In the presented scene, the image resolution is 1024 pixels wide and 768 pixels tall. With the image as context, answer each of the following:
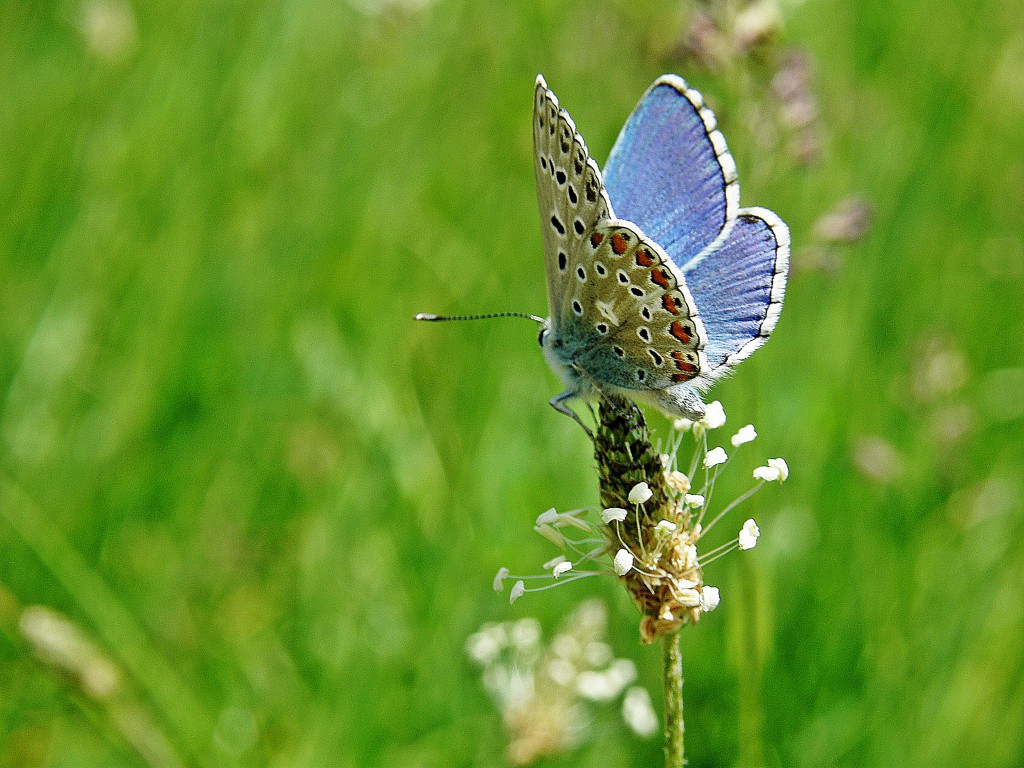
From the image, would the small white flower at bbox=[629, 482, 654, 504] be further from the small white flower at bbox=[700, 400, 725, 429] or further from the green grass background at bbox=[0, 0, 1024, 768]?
the green grass background at bbox=[0, 0, 1024, 768]

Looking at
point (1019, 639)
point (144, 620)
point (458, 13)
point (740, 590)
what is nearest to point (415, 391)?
point (144, 620)

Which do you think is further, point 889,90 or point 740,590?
point 889,90

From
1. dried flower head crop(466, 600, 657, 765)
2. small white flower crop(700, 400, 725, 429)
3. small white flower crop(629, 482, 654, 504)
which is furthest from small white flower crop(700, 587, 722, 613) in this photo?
dried flower head crop(466, 600, 657, 765)

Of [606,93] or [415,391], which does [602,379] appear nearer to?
[415,391]

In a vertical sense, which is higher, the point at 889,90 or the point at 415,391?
the point at 889,90

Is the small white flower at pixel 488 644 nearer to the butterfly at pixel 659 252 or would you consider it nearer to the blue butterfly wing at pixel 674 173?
the butterfly at pixel 659 252

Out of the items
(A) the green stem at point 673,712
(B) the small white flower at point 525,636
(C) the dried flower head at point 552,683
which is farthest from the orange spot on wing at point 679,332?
(B) the small white flower at point 525,636

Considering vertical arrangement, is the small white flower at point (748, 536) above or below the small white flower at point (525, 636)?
below
